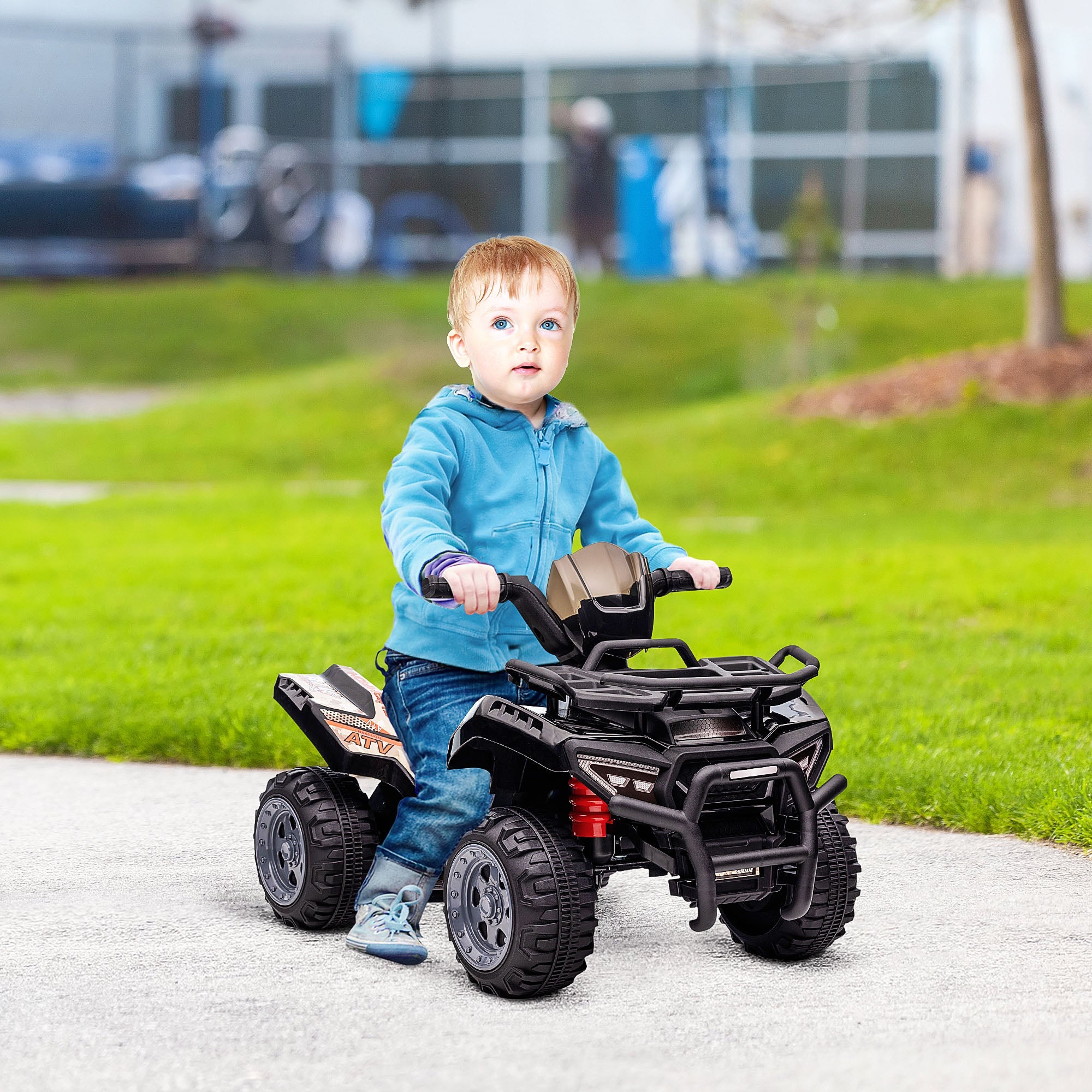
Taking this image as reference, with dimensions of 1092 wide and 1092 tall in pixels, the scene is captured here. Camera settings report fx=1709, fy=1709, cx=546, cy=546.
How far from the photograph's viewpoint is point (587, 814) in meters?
3.44

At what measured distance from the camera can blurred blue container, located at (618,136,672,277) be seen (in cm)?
2686

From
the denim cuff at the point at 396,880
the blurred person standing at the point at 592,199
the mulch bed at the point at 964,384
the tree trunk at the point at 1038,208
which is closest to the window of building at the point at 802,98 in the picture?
the blurred person standing at the point at 592,199

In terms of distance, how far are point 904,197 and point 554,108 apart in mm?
6181

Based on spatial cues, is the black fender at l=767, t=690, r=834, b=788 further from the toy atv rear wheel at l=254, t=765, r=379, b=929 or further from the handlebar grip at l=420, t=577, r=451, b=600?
the toy atv rear wheel at l=254, t=765, r=379, b=929

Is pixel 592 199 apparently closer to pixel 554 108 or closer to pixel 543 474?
pixel 554 108

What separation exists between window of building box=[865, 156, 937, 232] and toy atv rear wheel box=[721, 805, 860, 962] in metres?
25.1

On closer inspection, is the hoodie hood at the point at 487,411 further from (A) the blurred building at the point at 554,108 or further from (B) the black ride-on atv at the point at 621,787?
(A) the blurred building at the point at 554,108

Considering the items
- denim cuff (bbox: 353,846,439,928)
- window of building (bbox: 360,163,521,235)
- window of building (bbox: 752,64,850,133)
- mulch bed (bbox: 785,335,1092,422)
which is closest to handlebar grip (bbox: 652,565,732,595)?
denim cuff (bbox: 353,846,439,928)

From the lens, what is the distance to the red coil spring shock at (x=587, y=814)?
11.2ft

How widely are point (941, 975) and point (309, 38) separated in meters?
26.7

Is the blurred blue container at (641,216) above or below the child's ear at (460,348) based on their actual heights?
above

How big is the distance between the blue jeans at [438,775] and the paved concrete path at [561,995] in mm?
253

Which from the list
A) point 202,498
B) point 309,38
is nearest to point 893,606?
point 202,498

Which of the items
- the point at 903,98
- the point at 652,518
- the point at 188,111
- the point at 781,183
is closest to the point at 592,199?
the point at 781,183
